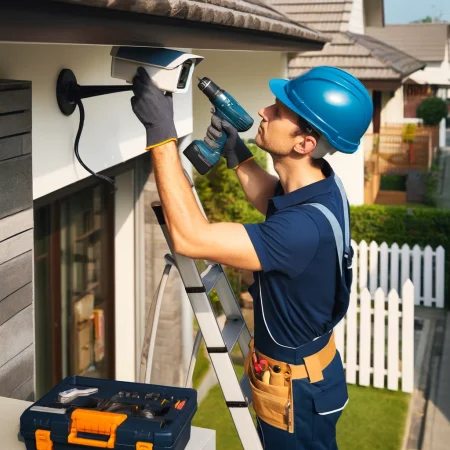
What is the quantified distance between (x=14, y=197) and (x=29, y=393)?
860mm

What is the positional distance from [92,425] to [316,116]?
1376 mm

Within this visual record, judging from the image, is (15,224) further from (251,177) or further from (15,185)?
(251,177)

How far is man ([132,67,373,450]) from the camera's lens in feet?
8.24

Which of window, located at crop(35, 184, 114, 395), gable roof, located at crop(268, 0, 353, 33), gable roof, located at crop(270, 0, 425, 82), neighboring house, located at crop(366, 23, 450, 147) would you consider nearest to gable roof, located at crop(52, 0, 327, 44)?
window, located at crop(35, 184, 114, 395)

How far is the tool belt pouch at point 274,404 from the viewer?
9.57ft

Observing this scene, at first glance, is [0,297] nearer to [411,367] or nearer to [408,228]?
[411,367]

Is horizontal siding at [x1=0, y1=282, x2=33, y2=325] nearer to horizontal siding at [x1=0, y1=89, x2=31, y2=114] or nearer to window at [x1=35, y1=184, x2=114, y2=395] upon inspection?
horizontal siding at [x1=0, y1=89, x2=31, y2=114]

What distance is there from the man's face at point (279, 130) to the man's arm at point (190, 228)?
1.62 ft

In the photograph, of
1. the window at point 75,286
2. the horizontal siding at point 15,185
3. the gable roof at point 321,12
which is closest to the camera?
the horizontal siding at point 15,185

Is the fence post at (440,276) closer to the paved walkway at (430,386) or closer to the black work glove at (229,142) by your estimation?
the paved walkway at (430,386)

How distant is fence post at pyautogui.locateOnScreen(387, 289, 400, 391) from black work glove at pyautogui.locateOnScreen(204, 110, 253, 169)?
4362 millimetres

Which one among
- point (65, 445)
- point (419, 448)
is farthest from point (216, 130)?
point (419, 448)

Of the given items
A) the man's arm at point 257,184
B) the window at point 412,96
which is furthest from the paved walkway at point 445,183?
the man's arm at point 257,184

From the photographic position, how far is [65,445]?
7.30ft
